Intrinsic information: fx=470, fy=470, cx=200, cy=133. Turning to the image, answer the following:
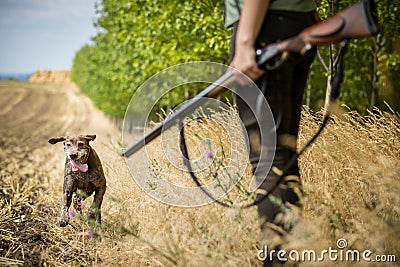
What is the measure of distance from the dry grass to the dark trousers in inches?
7.4

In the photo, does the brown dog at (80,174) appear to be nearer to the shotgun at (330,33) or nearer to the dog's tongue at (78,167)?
the dog's tongue at (78,167)

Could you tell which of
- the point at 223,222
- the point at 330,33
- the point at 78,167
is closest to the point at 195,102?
the point at 330,33

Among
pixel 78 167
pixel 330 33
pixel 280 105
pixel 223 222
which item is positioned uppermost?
pixel 330 33

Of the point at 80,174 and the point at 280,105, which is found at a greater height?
the point at 280,105

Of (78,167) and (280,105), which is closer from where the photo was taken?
(280,105)

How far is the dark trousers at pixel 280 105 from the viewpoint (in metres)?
2.54

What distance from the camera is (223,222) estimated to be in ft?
10.6

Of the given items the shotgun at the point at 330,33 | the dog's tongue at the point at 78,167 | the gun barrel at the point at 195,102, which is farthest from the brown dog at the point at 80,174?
the shotgun at the point at 330,33

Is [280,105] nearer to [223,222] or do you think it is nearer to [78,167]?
[223,222]

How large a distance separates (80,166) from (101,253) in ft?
3.05

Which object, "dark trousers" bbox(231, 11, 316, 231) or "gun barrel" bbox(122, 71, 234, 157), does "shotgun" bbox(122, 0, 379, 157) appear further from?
"gun barrel" bbox(122, 71, 234, 157)

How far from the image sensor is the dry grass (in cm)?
262

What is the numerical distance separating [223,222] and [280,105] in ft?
3.45

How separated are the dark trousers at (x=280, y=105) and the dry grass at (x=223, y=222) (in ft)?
0.61
